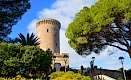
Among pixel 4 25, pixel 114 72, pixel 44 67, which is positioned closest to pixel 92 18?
pixel 44 67

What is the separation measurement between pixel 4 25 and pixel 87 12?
6393mm

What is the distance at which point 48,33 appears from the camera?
41.8 metres

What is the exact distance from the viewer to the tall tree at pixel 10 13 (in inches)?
615

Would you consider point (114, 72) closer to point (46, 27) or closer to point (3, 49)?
point (3, 49)

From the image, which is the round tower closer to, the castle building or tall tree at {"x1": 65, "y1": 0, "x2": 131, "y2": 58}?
the castle building

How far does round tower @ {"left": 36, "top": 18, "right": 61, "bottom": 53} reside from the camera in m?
41.1

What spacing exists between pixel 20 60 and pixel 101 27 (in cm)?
621

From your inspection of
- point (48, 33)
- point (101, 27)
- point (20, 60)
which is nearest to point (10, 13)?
point (20, 60)

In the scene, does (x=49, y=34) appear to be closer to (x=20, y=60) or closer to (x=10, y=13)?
(x=10, y=13)

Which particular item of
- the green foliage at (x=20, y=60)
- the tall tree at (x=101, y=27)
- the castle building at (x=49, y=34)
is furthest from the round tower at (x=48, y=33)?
the green foliage at (x=20, y=60)

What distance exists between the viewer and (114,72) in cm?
2206

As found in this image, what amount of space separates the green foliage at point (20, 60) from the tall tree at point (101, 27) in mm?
3947

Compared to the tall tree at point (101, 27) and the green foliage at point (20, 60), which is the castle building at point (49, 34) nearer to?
the tall tree at point (101, 27)

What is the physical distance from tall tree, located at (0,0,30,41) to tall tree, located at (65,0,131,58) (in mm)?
4000
